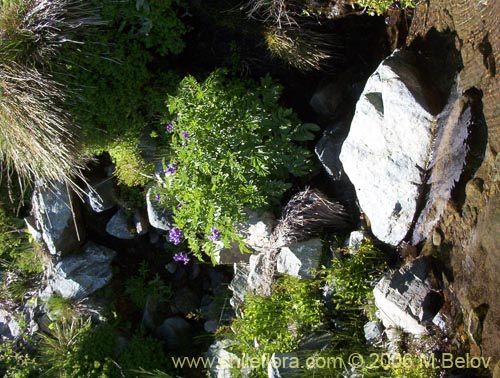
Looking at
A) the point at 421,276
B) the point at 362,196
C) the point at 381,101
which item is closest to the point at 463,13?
the point at 381,101

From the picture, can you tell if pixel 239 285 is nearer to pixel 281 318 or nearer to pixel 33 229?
pixel 281 318

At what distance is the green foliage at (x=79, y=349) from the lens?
4.81 meters

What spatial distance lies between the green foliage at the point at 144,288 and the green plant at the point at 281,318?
121cm

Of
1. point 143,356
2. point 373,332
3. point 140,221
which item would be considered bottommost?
point 143,356

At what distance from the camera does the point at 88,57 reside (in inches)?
155

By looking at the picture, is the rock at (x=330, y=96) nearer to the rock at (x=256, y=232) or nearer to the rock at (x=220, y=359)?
the rock at (x=256, y=232)

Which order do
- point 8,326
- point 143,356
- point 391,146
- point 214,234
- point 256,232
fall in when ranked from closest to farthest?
point 391,146 < point 214,234 < point 256,232 < point 143,356 < point 8,326

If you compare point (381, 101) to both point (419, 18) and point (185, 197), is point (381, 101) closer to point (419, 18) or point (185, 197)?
point (419, 18)

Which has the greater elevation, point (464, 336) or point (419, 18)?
point (419, 18)

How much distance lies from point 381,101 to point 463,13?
2.29ft

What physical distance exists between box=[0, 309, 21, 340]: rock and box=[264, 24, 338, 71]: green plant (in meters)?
3.98

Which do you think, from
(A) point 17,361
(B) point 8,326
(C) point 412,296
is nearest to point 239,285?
(C) point 412,296

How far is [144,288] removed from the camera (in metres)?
5.09

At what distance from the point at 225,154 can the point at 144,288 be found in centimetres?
215
